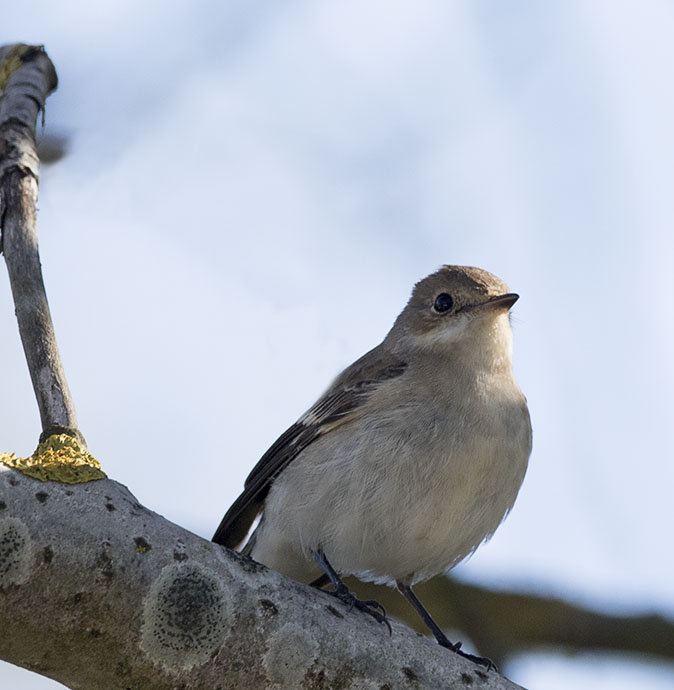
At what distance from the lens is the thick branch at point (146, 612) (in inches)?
95.1

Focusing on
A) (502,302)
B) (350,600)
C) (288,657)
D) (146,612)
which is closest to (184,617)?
(146,612)

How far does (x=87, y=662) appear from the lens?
2.49 metres

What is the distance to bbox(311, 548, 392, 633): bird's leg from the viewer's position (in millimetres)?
3221

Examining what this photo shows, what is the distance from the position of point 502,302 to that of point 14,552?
316cm

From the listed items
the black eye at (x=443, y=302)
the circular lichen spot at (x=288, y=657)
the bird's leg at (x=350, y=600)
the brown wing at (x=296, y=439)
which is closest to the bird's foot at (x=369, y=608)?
the bird's leg at (x=350, y=600)

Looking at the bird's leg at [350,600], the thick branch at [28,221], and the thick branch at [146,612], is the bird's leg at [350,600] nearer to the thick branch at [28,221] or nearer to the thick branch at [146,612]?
the thick branch at [146,612]

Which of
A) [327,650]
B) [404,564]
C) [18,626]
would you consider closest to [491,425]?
[404,564]

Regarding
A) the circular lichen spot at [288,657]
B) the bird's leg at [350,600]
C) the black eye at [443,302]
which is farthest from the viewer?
the black eye at [443,302]

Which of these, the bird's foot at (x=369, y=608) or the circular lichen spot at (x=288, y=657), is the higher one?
the bird's foot at (x=369, y=608)

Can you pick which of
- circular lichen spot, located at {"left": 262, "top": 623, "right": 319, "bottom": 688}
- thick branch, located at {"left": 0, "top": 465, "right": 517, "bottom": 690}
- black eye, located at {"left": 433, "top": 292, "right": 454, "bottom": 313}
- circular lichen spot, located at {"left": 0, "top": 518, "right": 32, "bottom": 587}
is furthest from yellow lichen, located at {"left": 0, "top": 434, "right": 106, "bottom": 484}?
black eye, located at {"left": 433, "top": 292, "right": 454, "bottom": 313}

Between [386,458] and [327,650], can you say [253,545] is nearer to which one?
[386,458]

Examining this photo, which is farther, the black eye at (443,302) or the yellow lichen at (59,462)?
the black eye at (443,302)

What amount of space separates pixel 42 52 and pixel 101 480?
2.89 metres

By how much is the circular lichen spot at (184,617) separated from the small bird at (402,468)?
1556mm
